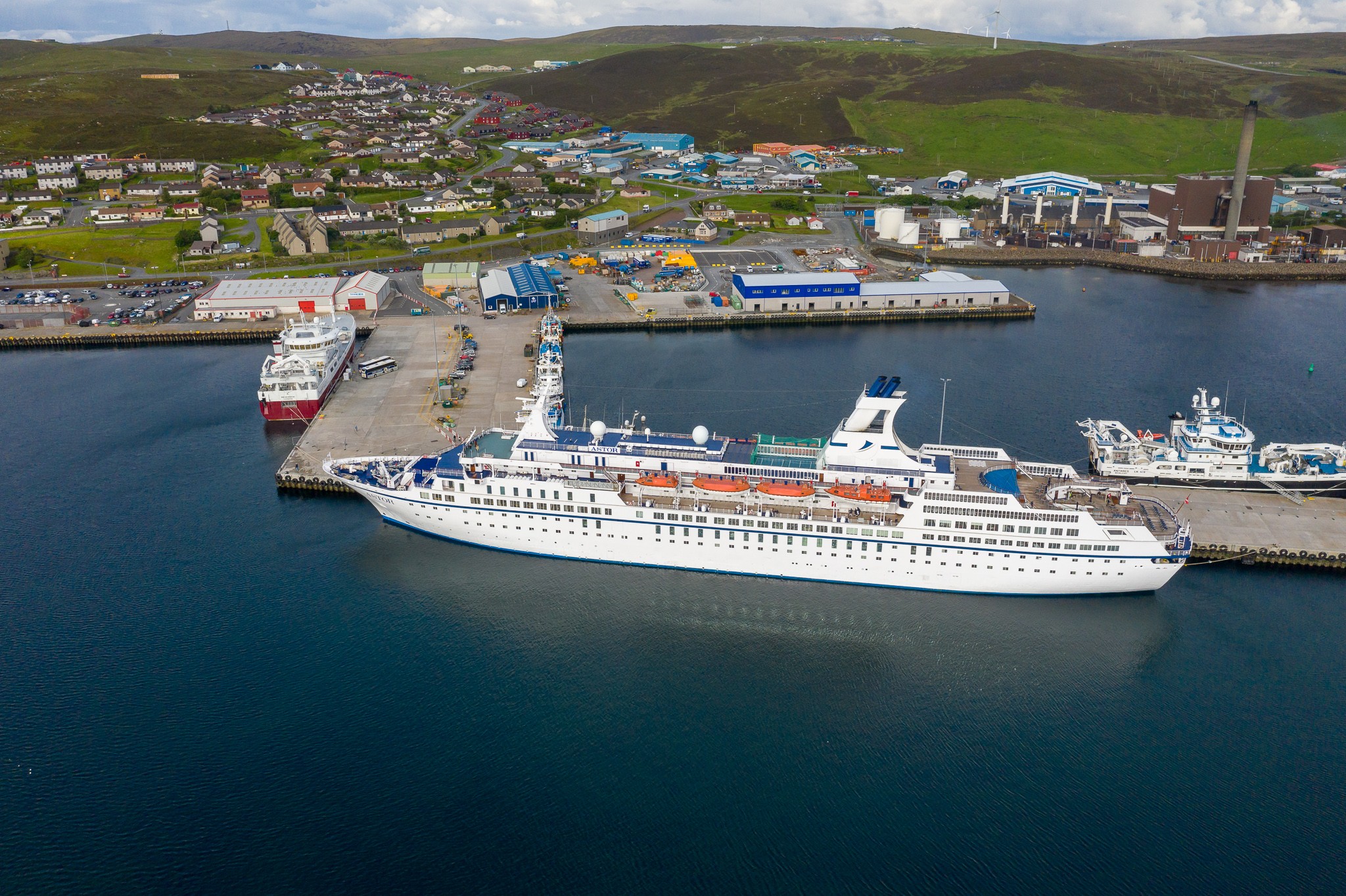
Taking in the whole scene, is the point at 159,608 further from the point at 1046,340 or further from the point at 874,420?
the point at 1046,340

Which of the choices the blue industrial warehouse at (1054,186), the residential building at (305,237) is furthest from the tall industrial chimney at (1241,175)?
the residential building at (305,237)

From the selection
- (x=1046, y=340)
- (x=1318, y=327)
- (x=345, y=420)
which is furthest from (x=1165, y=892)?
(x=1318, y=327)

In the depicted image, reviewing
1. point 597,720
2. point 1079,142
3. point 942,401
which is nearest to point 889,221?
point 942,401

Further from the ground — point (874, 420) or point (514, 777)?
point (874, 420)

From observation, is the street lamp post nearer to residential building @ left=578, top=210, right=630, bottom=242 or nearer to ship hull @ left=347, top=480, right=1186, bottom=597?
ship hull @ left=347, top=480, right=1186, bottom=597

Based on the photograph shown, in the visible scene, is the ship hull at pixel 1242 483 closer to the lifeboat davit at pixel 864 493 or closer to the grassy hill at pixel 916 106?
the lifeboat davit at pixel 864 493

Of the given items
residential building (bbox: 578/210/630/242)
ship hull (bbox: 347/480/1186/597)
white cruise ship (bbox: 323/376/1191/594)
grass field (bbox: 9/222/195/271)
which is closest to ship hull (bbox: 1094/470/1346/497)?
white cruise ship (bbox: 323/376/1191/594)

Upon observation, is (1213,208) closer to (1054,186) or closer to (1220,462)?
(1054,186)
